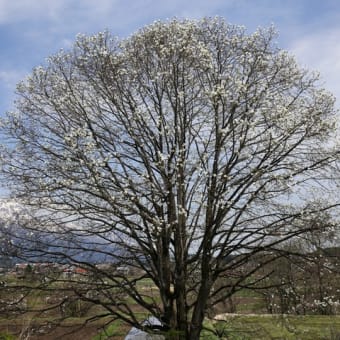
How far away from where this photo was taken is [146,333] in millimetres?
10500

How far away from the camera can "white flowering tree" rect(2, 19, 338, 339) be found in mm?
9102

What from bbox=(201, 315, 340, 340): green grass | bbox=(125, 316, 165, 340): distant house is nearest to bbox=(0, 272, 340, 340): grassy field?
bbox=(201, 315, 340, 340): green grass

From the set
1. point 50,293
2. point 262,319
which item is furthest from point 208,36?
point 262,319

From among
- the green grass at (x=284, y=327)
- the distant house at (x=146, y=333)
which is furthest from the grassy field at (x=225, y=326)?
the distant house at (x=146, y=333)

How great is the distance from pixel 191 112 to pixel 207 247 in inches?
119

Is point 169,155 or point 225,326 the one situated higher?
point 169,155

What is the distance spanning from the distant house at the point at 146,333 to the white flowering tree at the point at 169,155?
422 mm

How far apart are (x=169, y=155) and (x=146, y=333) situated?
4299 mm

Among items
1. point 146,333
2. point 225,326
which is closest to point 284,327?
point 225,326

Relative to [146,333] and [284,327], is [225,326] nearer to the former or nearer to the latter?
[146,333]

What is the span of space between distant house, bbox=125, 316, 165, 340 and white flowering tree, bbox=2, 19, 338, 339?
422mm

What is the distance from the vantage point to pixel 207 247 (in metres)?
9.42

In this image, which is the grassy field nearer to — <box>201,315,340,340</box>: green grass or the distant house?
<box>201,315,340,340</box>: green grass

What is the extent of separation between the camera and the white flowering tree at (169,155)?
29.9 feet
